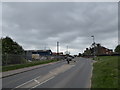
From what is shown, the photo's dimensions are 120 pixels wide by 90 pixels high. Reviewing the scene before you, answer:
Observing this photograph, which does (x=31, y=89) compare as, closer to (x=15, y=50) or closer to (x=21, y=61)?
(x=21, y=61)

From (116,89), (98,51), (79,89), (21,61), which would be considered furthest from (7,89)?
(98,51)

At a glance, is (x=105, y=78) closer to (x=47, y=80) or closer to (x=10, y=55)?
(x=47, y=80)

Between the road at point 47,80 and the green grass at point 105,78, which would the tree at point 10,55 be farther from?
the green grass at point 105,78

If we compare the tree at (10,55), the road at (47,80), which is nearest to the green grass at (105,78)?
the road at (47,80)

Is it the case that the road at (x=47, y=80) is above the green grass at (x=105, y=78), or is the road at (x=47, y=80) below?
below

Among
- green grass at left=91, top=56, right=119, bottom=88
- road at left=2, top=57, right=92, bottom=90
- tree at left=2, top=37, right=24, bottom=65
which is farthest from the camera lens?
tree at left=2, top=37, right=24, bottom=65

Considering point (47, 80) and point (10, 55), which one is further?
point (10, 55)

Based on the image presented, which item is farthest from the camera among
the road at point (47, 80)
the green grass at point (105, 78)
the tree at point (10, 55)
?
the tree at point (10, 55)

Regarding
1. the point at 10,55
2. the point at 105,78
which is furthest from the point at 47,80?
the point at 10,55

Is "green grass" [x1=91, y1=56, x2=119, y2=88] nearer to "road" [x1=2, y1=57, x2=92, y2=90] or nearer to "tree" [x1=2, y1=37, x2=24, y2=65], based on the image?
"road" [x1=2, y1=57, x2=92, y2=90]

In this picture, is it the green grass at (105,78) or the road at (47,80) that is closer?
the green grass at (105,78)

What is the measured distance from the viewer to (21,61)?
148 feet

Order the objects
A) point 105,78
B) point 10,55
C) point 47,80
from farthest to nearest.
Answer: point 10,55, point 47,80, point 105,78

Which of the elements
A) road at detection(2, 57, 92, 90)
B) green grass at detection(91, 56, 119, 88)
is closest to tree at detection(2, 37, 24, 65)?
road at detection(2, 57, 92, 90)
